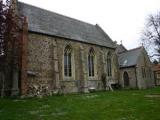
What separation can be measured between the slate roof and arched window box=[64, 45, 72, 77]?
163 cm

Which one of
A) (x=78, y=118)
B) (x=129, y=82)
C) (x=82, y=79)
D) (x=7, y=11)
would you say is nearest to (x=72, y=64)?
(x=82, y=79)

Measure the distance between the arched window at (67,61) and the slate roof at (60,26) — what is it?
163cm

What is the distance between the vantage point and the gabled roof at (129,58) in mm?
37938

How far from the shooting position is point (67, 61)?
28672 millimetres

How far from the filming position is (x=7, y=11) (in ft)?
48.2

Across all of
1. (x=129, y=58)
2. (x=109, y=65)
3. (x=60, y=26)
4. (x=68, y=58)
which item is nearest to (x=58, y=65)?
A: (x=68, y=58)

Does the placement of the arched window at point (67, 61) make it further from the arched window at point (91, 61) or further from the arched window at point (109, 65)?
the arched window at point (109, 65)

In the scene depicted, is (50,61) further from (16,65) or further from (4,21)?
(4,21)

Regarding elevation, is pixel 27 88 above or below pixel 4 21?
below

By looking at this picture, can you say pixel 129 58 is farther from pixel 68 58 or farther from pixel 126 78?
pixel 68 58

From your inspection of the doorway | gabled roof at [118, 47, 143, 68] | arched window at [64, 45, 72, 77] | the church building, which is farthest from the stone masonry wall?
gabled roof at [118, 47, 143, 68]

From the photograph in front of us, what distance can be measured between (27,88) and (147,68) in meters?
25.2

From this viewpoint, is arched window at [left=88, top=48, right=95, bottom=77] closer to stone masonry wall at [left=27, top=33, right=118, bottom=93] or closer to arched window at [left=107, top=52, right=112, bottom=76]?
stone masonry wall at [left=27, top=33, right=118, bottom=93]

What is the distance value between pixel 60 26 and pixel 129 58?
1565cm
